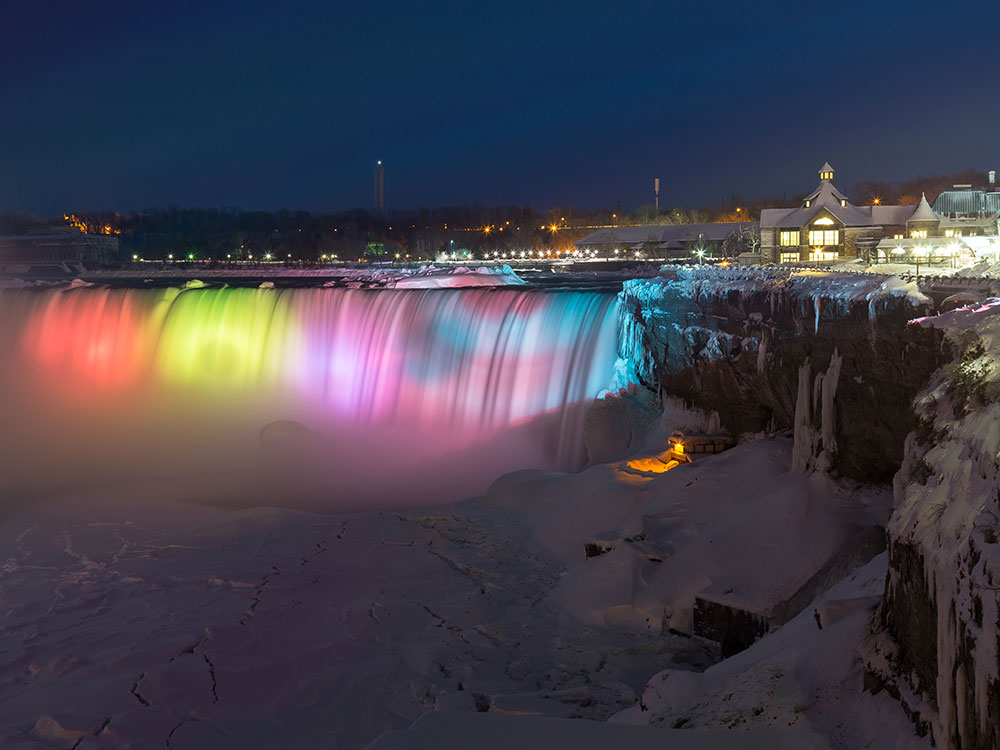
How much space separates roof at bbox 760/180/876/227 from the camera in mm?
43062

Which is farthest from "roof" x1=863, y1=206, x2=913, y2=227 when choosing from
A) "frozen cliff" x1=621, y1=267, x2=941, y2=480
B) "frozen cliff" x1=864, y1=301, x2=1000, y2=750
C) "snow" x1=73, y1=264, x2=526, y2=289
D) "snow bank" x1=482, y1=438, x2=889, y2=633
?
"frozen cliff" x1=864, y1=301, x2=1000, y2=750

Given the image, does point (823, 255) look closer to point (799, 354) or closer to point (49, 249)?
point (799, 354)

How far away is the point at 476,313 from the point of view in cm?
2589

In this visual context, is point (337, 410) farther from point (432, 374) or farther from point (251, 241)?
point (251, 241)

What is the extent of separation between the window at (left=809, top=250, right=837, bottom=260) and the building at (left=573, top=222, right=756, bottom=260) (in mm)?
20182

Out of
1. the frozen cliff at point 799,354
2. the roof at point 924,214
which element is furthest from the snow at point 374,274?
the roof at point 924,214

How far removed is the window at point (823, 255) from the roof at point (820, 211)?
5.27 ft

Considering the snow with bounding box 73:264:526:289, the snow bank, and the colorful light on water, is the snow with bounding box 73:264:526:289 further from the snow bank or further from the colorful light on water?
the snow bank

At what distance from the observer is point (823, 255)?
4272cm

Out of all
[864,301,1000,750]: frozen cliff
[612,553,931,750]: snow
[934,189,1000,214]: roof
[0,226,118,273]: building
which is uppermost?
[0,226,118,273]: building

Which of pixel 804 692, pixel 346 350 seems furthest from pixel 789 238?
pixel 804 692

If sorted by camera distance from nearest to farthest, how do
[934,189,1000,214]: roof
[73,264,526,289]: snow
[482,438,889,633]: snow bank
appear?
[482,438,889,633]: snow bank, [73,264,526,289]: snow, [934,189,1000,214]: roof

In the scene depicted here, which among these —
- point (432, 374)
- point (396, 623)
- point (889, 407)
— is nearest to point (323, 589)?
point (396, 623)

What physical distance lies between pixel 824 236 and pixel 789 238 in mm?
1681
